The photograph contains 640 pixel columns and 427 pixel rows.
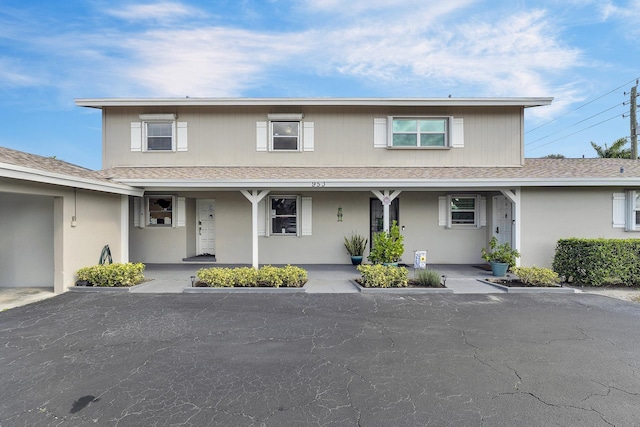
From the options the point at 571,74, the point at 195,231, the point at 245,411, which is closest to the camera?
the point at 245,411

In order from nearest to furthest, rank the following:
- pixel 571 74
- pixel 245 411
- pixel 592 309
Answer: pixel 245 411, pixel 592 309, pixel 571 74

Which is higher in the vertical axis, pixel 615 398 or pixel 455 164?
pixel 455 164

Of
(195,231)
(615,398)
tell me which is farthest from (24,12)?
(615,398)

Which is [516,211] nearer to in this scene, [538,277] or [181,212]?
[538,277]

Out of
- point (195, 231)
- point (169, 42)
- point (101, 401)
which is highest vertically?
point (169, 42)

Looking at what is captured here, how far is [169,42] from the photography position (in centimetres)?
1153

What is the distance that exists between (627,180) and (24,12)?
20625 mm

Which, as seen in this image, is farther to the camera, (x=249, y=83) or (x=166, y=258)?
(x=249, y=83)

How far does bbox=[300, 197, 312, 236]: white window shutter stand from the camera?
33.4 ft

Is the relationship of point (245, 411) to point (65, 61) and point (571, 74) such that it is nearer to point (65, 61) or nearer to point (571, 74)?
point (65, 61)

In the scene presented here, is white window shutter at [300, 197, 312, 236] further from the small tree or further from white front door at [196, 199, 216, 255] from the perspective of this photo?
the small tree

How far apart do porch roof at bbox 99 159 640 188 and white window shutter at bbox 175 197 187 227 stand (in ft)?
3.66

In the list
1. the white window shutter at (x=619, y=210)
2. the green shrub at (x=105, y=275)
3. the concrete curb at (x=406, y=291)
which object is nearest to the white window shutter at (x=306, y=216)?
the concrete curb at (x=406, y=291)

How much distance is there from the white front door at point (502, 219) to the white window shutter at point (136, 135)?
39.2ft
